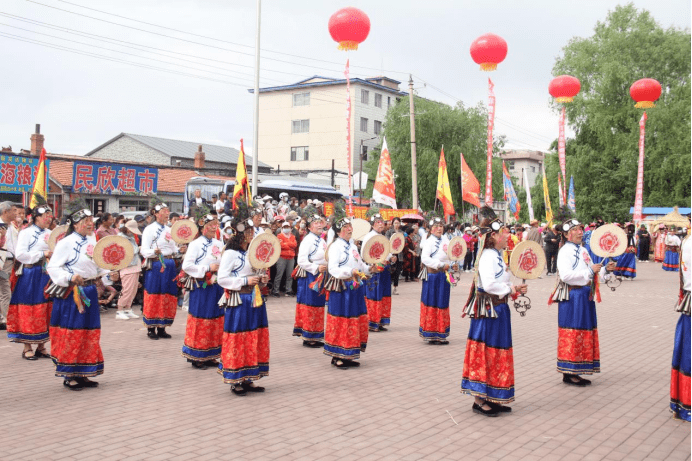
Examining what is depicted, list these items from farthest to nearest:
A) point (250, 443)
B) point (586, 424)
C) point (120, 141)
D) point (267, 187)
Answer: point (120, 141) → point (267, 187) → point (586, 424) → point (250, 443)

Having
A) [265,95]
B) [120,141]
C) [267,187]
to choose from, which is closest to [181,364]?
[267,187]

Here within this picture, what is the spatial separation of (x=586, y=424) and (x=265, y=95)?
55.9m

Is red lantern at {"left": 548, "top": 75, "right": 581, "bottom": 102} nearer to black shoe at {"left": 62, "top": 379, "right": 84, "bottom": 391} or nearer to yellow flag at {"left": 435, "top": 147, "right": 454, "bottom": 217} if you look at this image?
yellow flag at {"left": 435, "top": 147, "right": 454, "bottom": 217}

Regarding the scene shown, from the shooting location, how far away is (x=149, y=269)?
1032 cm

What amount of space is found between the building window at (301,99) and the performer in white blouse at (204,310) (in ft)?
164

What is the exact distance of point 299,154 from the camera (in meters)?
57.7

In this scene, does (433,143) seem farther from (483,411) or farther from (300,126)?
(483,411)

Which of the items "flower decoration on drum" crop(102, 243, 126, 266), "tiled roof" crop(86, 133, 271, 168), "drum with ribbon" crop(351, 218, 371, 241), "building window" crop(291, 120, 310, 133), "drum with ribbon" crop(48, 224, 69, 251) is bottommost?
"flower decoration on drum" crop(102, 243, 126, 266)

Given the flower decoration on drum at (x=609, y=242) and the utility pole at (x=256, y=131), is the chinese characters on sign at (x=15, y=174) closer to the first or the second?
the utility pole at (x=256, y=131)

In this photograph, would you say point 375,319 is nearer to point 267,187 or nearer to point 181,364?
point 181,364

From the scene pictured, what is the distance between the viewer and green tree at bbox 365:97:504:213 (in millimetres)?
41719

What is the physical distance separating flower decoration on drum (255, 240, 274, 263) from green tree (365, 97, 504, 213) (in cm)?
3473

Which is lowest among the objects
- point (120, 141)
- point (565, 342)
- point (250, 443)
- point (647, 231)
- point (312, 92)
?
point (250, 443)

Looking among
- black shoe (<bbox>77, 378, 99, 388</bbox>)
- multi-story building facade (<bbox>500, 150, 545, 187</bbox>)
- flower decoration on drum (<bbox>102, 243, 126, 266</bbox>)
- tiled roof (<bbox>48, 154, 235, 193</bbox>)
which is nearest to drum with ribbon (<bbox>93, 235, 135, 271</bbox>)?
flower decoration on drum (<bbox>102, 243, 126, 266</bbox>)
